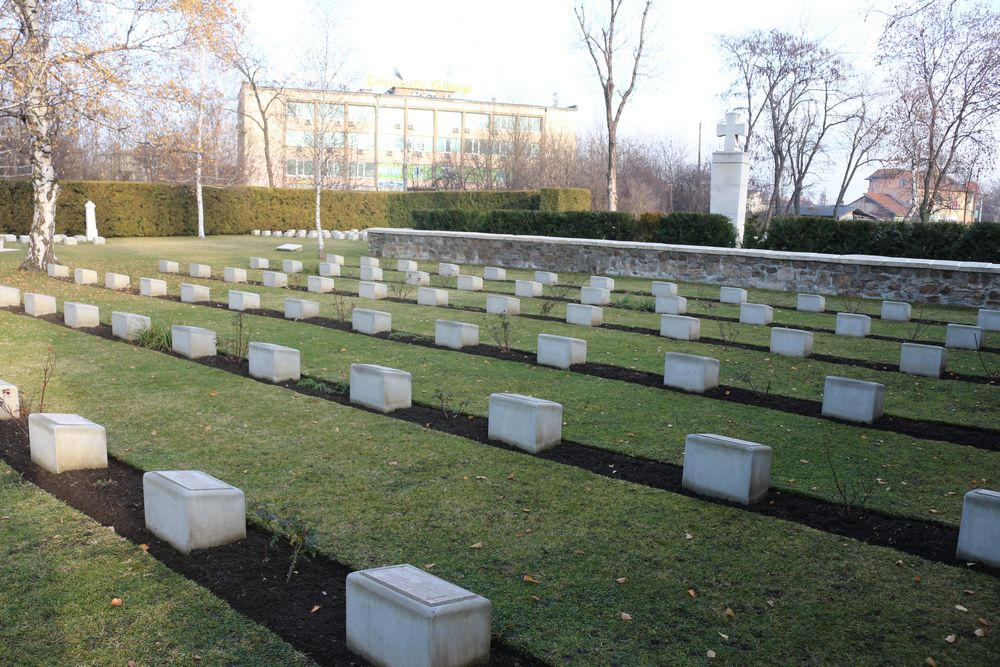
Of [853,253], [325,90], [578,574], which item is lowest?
[578,574]

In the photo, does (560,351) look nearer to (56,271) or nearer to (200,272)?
(200,272)

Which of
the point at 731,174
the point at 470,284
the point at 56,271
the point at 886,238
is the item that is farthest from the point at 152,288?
the point at 886,238

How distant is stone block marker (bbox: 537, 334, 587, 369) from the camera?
983 cm

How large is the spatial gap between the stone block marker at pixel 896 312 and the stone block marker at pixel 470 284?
8202 mm

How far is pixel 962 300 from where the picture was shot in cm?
1609

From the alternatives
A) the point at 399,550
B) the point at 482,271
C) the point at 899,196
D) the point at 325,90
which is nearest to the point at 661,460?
the point at 399,550

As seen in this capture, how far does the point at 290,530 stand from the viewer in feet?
15.8

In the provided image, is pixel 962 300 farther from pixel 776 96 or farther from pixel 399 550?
pixel 776 96

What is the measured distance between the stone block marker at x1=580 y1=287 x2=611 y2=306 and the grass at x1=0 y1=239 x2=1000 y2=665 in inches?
235

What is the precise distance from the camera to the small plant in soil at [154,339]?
1051 centimetres

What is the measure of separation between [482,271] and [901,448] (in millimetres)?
16294

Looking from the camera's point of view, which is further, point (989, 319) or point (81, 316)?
point (989, 319)

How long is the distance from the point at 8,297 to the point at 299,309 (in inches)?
225

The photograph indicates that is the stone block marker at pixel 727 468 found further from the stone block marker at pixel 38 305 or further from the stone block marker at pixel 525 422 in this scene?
the stone block marker at pixel 38 305
